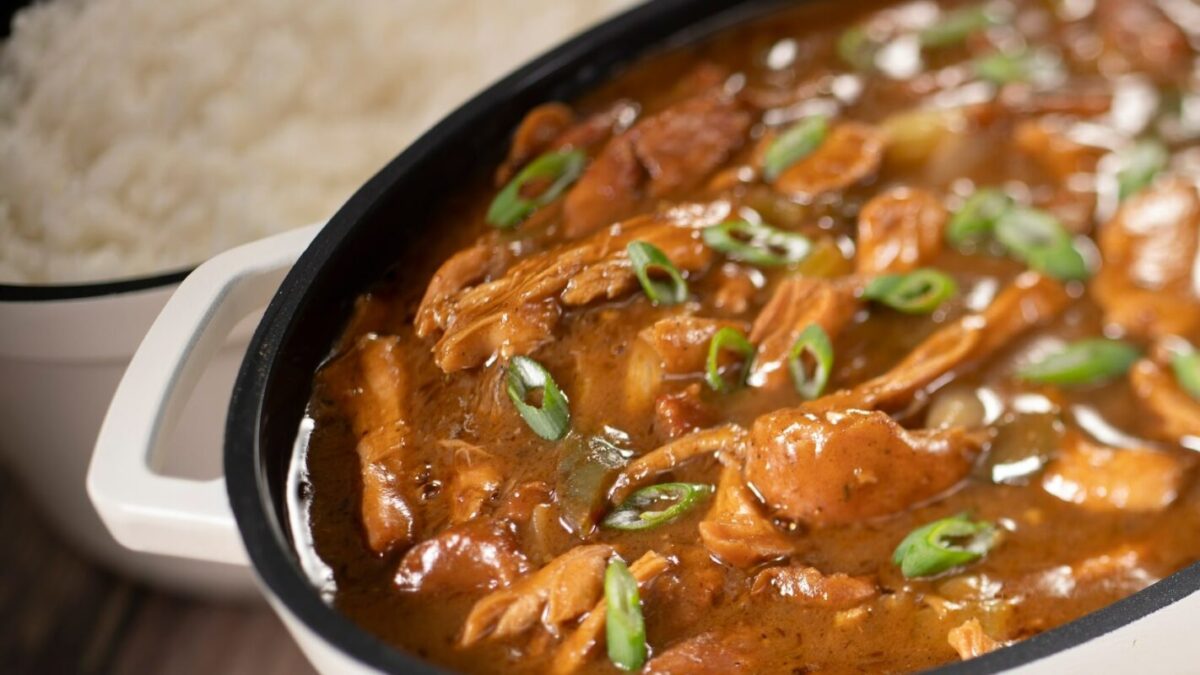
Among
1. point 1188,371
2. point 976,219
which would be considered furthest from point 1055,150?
point 1188,371

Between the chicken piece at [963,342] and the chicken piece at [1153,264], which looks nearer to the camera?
the chicken piece at [963,342]

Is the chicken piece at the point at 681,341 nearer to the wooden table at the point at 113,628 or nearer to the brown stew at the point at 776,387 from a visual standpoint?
the brown stew at the point at 776,387

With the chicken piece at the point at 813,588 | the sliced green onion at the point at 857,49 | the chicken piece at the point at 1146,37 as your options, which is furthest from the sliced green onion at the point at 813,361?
the chicken piece at the point at 1146,37

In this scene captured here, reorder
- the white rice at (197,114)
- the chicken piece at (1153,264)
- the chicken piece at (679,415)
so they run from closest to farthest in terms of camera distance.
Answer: the chicken piece at (679,415), the chicken piece at (1153,264), the white rice at (197,114)

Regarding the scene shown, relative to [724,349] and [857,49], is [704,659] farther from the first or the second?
→ [857,49]

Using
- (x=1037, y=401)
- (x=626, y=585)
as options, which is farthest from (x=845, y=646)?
(x=1037, y=401)

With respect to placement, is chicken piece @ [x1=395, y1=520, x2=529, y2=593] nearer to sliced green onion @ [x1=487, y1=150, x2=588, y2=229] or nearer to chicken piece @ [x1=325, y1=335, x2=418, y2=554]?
chicken piece @ [x1=325, y1=335, x2=418, y2=554]

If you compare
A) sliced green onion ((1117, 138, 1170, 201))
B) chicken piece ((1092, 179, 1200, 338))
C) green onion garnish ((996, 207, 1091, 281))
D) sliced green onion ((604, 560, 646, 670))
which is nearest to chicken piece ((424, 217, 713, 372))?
sliced green onion ((604, 560, 646, 670))
